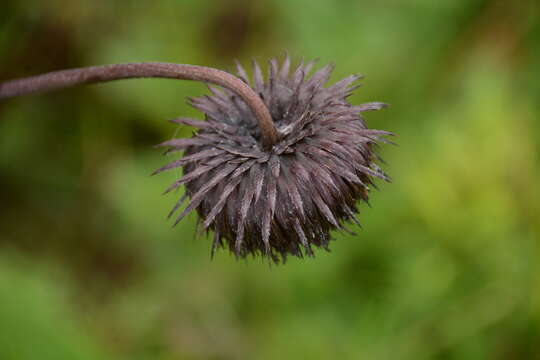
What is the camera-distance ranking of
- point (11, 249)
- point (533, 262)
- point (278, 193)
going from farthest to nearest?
point (11, 249) → point (533, 262) → point (278, 193)

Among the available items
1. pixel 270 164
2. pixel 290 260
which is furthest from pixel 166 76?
pixel 290 260

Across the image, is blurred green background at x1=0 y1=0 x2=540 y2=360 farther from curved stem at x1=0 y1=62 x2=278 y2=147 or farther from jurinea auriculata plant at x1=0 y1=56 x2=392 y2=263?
curved stem at x1=0 y1=62 x2=278 y2=147

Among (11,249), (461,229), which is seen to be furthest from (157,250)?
(461,229)

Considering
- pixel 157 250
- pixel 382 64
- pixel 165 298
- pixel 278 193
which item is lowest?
pixel 278 193

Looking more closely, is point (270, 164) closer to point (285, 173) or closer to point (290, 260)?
point (285, 173)

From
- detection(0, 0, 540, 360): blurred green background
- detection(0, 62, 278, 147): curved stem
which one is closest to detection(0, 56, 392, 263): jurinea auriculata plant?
detection(0, 62, 278, 147): curved stem

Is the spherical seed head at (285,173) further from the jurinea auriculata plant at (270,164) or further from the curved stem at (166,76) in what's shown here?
the curved stem at (166,76)

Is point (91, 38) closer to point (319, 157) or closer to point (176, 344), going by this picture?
point (176, 344)
